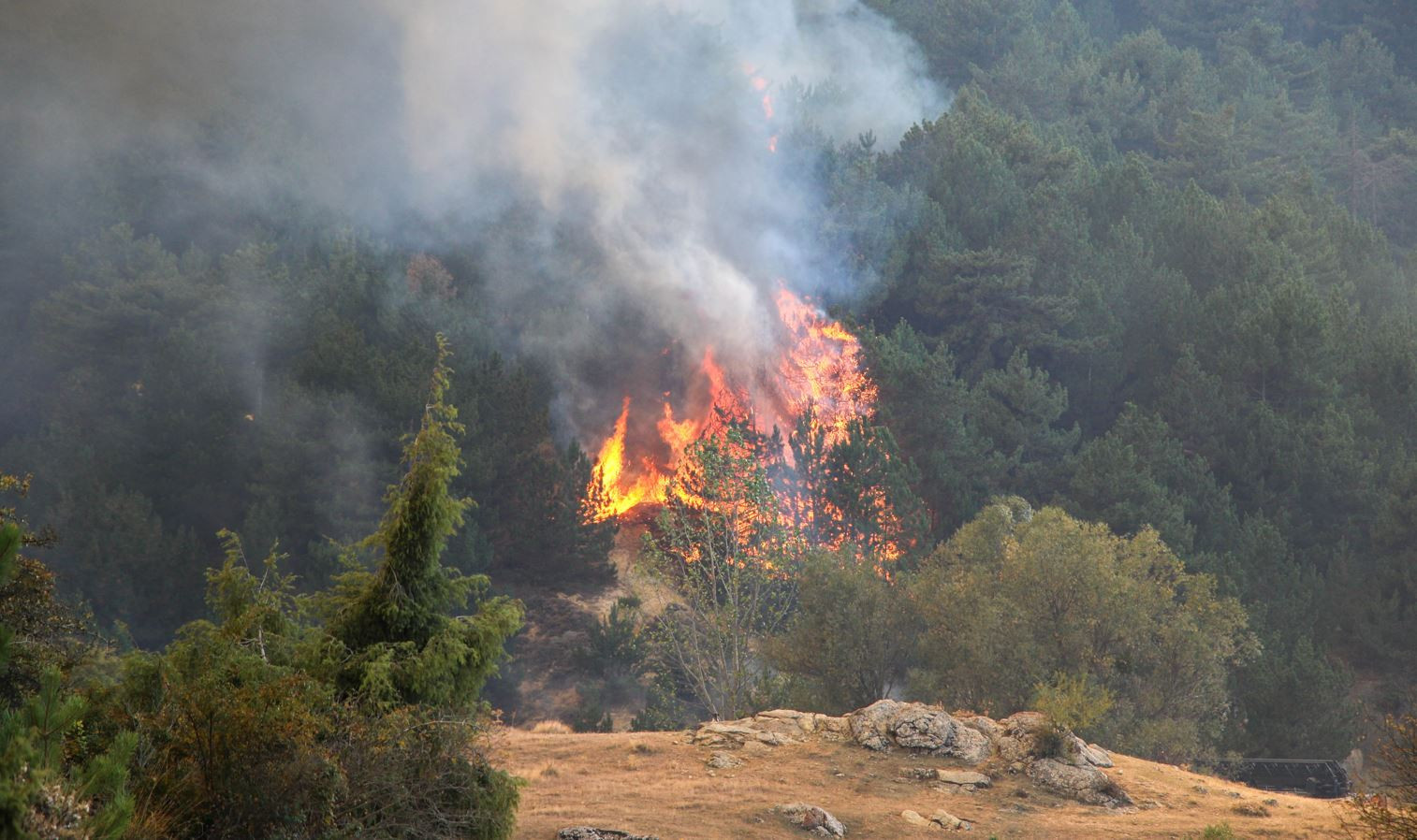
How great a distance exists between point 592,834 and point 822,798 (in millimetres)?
5242

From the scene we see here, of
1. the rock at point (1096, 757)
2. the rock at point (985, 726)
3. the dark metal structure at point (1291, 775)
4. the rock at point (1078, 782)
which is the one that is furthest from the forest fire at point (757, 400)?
the rock at point (1078, 782)

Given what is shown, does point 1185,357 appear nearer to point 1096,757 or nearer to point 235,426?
point 1096,757

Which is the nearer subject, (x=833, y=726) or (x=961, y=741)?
(x=961, y=741)

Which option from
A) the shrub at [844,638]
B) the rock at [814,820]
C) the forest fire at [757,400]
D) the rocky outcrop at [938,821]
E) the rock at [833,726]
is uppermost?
the forest fire at [757,400]

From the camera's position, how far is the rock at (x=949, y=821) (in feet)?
57.9

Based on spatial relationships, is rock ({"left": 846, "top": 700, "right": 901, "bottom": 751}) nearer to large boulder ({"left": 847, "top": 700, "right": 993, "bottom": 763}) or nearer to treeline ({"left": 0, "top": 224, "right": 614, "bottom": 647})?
large boulder ({"left": 847, "top": 700, "right": 993, "bottom": 763})

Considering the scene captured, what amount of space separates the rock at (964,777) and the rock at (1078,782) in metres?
0.93

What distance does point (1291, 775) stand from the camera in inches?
1221

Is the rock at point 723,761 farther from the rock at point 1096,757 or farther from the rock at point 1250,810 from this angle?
the rock at point 1250,810

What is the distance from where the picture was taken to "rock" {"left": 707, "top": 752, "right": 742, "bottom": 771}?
20.9 m

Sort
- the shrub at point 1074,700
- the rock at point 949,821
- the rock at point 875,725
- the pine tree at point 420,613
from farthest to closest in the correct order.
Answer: the shrub at point 1074,700 < the rock at point 875,725 < the rock at point 949,821 < the pine tree at point 420,613

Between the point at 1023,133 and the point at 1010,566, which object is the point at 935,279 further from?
the point at 1010,566

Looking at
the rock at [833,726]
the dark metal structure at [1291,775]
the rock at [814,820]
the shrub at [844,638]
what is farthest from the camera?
the shrub at [844,638]

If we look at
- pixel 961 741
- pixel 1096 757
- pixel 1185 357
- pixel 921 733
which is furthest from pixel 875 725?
pixel 1185 357
